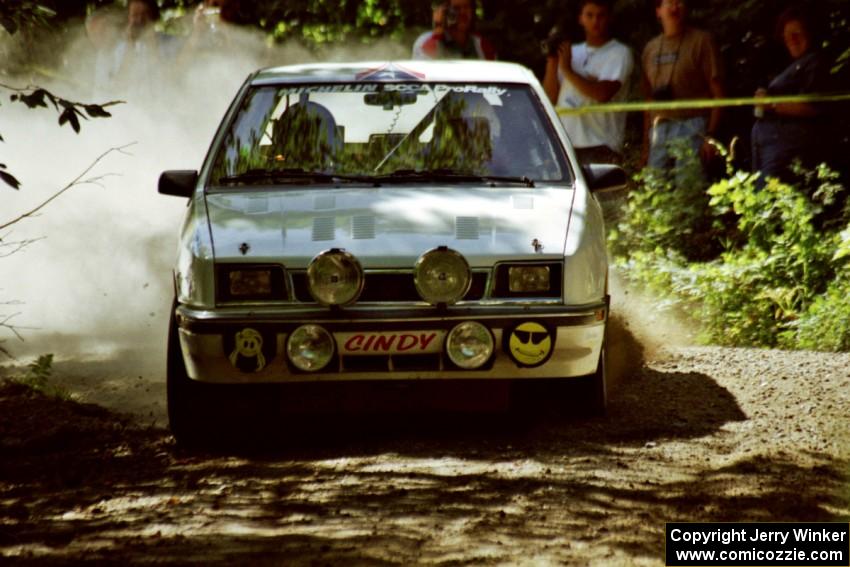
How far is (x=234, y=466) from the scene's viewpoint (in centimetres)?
613

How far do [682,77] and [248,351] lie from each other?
6362 millimetres

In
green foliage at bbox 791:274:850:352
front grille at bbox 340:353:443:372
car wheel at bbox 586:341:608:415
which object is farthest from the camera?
green foliage at bbox 791:274:850:352

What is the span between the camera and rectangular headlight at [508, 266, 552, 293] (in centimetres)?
620

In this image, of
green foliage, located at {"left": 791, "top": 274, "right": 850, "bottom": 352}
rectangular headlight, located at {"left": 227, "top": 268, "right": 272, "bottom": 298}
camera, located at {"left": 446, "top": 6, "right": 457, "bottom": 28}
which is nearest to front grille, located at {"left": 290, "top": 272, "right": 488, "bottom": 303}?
rectangular headlight, located at {"left": 227, "top": 268, "right": 272, "bottom": 298}

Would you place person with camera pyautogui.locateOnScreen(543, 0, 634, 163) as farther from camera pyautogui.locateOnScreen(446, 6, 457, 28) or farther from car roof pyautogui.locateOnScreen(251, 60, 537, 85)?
car roof pyautogui.locateOnScreen(251, 60, 537, 85)

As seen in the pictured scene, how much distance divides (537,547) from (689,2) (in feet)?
29.7

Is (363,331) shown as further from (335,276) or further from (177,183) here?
(177,183)

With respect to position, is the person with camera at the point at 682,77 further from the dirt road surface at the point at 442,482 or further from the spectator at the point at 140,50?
the spectator at the point at 140,50

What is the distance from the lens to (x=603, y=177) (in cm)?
712

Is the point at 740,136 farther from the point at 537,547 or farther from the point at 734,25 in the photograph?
the point at 537,547

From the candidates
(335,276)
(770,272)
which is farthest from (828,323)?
(335,276)

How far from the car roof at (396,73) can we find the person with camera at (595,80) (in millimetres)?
4144

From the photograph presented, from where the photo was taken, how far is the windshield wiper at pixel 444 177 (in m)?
6.89

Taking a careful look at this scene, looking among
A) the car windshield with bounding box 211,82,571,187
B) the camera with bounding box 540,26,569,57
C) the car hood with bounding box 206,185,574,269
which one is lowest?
the car hood with bounding box 206,185,574,269
